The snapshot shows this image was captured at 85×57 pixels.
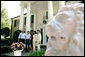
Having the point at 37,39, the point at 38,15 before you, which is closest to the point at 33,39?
the point at 37,39

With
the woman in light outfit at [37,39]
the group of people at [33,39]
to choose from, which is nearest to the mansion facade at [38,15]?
the group of people at [33,39]

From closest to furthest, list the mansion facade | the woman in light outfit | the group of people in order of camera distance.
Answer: the woman in light outfit
the group of people
the mansion facade

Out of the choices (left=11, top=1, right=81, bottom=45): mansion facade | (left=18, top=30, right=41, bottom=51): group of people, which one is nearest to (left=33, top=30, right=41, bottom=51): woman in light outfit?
(left=18, top=30, right=41, bottom=51): group of people

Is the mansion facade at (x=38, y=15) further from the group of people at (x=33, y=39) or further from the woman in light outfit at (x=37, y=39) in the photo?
the woman in light outfit at (x=37, y=39)

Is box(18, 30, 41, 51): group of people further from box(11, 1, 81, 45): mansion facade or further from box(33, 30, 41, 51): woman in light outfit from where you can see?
box(11, 1, 81, 45): mansion facade

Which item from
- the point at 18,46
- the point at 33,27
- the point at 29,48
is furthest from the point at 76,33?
the point at 33,27

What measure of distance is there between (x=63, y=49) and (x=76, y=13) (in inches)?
12.6

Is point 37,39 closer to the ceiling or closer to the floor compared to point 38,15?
closer to the floor

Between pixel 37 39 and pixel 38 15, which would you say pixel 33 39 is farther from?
pixel 38 15

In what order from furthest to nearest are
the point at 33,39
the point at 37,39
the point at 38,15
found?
the point at 38,15
the point at 33,39
the point at 37,39

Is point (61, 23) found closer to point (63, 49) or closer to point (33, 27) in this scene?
point (63, 49)

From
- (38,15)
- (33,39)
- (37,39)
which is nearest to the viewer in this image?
(37,39)

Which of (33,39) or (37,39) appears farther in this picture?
(33,39)

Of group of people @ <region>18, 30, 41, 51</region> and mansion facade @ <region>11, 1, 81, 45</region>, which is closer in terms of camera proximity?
group of people @ <region>18, 30, 41, 51</region>
